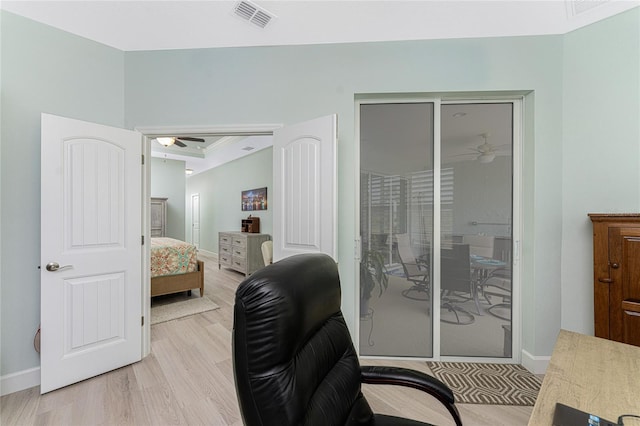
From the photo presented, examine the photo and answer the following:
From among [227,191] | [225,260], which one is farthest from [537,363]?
[227,191]

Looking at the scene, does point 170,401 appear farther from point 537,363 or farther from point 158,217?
point 158,217

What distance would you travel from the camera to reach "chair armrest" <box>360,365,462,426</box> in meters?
1.04

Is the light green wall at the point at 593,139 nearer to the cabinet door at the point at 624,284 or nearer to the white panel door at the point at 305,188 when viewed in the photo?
the cabinet door at the point at 624,284

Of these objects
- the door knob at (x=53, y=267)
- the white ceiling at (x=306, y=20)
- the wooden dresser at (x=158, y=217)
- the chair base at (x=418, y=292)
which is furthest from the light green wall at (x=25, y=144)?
the wooden dresser at (x=158, y=217)

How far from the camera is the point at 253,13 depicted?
1.99 m

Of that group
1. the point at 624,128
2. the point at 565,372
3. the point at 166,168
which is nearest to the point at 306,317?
the point at 565,372

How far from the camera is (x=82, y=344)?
2.08m

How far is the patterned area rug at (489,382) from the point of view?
188 centimetres

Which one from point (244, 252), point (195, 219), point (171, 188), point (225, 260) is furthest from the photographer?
point (195, 219)

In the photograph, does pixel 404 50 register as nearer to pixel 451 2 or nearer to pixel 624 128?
pixel 451 2

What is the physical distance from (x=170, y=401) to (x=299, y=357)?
1.65m

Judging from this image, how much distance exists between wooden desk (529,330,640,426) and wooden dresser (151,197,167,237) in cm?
765

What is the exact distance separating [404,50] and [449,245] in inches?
71.2

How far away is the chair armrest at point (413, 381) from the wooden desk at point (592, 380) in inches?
11.4
